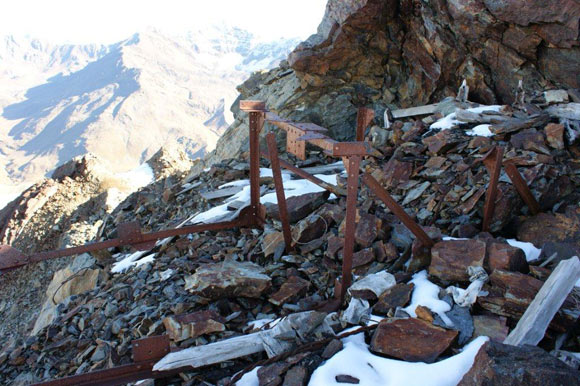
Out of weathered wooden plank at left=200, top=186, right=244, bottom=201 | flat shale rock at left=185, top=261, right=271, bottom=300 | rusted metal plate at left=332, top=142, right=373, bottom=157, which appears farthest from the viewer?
weathered wooden plank at left=200, top=186, right=244, bottom=201

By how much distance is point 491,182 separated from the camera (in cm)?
439

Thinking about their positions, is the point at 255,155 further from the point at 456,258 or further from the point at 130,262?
the point at 456,258

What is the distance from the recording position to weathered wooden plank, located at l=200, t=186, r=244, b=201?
720cm

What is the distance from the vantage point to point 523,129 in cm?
603

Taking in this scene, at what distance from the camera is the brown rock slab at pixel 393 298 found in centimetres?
358

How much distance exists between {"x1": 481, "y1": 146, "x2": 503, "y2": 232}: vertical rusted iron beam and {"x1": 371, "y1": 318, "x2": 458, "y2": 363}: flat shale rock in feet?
6.24

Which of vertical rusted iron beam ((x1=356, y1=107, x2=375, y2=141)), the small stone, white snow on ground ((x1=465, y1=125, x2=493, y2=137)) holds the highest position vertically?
vertical rusted iron beam ((x1=356, y1=107, x2=375, y2=141))

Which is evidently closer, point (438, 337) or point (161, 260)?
point (438, 337)

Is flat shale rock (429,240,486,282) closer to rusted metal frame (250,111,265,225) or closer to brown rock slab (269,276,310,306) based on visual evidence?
brown rock slab (269,276,310,306)

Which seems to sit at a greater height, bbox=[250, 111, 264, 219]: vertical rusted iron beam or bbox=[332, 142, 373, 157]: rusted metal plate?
bbox=[332, 142, 373, 157]: rusted metal plate

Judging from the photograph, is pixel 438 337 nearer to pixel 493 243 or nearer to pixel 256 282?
pixel 493 243

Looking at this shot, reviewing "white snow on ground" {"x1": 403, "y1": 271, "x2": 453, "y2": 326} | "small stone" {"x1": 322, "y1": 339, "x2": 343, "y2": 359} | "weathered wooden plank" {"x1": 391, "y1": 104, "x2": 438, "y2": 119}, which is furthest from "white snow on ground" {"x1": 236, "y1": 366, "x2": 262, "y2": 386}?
"weathered wooden plank" {"x1": 391, "y1": 104, "x2": 438, "y2": 119}

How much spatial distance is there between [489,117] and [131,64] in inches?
6072

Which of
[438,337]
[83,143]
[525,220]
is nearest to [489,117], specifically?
[525,220]
